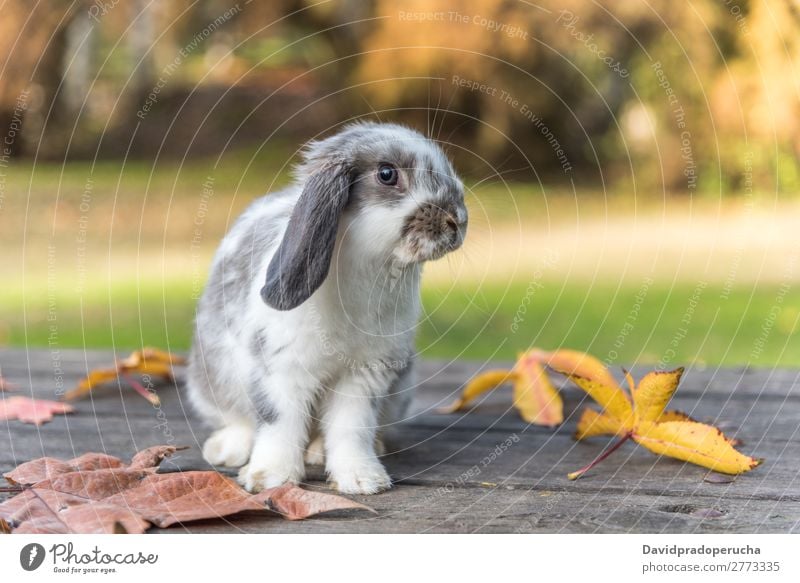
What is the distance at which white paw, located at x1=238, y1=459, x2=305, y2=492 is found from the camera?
2.62 m

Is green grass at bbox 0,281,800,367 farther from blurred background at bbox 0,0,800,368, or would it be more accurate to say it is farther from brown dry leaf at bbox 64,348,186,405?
brown dry leaf at bbox 64,348,186,405

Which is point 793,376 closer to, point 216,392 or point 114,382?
point 216,392

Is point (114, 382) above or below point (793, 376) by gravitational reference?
below

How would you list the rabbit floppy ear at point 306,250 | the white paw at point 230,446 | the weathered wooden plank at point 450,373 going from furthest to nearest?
1. the weathered wooden plank at point 450,373
2. the white paw at point 230,446
3. the rabbit floppy ear at point 306,250

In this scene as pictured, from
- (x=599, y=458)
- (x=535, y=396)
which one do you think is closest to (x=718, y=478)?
(x=599, y=458)

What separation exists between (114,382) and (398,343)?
5.21ft

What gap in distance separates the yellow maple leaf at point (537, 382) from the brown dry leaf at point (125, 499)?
1139 millimetres

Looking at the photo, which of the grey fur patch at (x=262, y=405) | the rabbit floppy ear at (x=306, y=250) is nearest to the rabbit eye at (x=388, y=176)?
the rabbit floppy ear at (x=306, y=250)

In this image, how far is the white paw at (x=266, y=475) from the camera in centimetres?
262

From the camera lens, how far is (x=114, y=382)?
385 cm

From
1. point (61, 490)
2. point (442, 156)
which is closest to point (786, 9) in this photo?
point (442, 156)

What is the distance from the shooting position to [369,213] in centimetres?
261

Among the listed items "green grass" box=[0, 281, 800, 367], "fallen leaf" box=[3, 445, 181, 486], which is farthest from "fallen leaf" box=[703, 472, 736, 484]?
"green grass" box=[0, 281, 800, 367]
